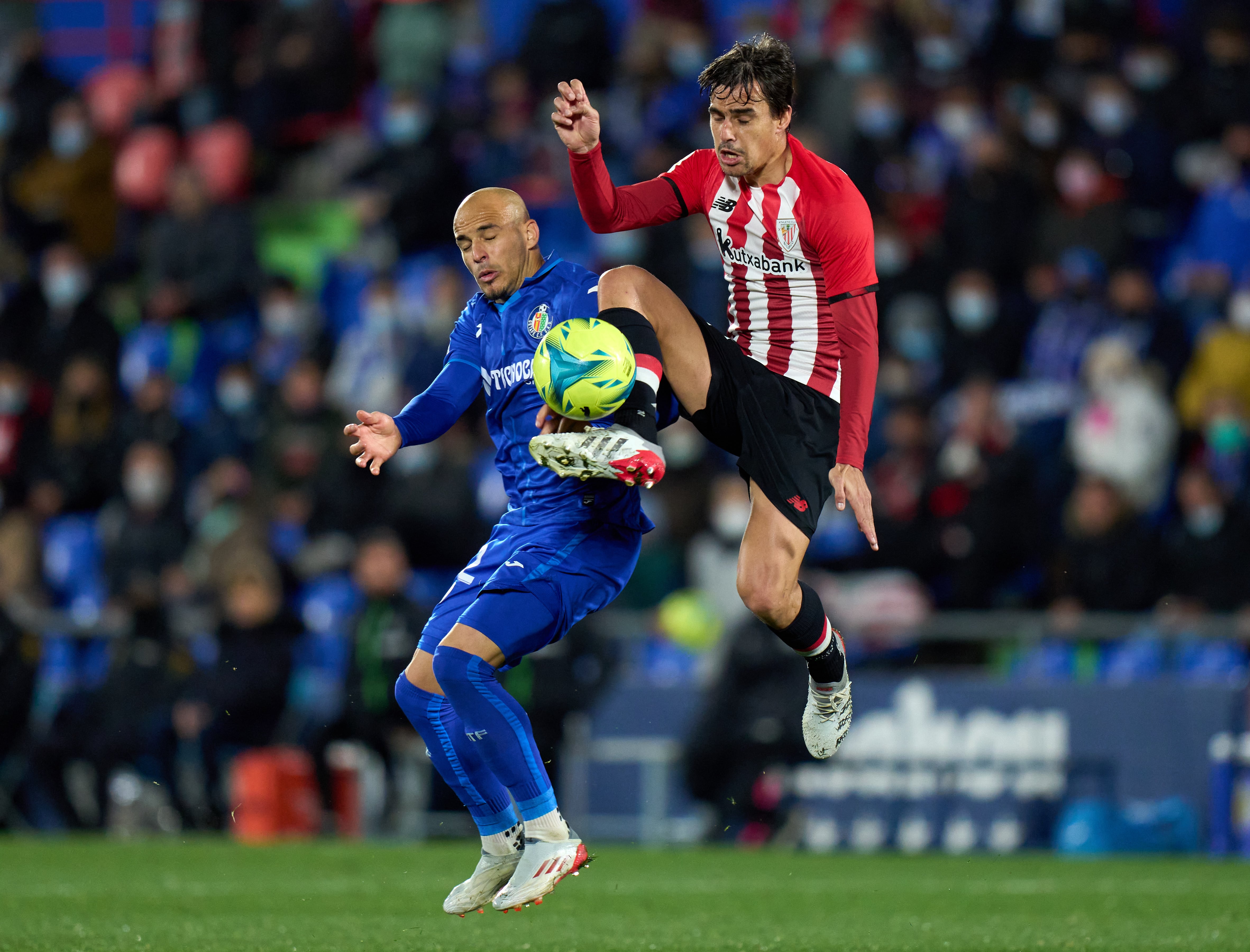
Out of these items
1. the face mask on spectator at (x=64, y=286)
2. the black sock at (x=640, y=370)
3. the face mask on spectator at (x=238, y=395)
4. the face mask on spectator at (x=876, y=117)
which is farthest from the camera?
the face mask on spectator at (x=64, y=286)

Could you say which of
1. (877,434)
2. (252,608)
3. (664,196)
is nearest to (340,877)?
(252,608)

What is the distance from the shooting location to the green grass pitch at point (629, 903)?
280 inches

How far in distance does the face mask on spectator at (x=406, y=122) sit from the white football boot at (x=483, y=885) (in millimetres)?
10369

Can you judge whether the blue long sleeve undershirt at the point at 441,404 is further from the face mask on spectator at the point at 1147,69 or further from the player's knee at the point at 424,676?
the face mask on spectator at the point at 1147,69

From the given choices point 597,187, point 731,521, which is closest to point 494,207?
point 597,187

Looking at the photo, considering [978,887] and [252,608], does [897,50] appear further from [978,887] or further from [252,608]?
[978,887]

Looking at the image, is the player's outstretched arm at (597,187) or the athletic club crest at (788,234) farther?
the athletic club crest at (788,234)

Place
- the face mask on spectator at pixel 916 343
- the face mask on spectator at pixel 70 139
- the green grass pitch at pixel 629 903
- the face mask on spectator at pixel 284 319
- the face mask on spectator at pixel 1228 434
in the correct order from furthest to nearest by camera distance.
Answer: the face mask on spectator at pixel 70 139 → the face mask on spectator at pixel 284 319 → the face mask on spectator at pixel 916 343 → the face mask on spectator at pixel 1228 434 → the green grass pitch at pixel 629 903

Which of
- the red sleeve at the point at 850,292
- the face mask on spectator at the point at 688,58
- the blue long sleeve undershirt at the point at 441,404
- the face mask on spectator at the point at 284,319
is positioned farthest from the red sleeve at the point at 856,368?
the face mask on spectator at the point at 284,319

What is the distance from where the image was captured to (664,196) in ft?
22.8

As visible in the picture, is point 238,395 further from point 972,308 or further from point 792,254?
point 792,254

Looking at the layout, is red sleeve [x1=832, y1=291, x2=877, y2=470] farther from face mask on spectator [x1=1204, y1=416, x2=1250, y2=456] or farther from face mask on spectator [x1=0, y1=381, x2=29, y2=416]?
face mask on spectator [x1=0, y1=381, x2=29, y2=416]

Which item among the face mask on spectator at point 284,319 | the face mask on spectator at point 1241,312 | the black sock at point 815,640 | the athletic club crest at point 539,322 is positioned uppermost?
the face mask on spectator at point 284,319

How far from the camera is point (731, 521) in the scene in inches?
496
